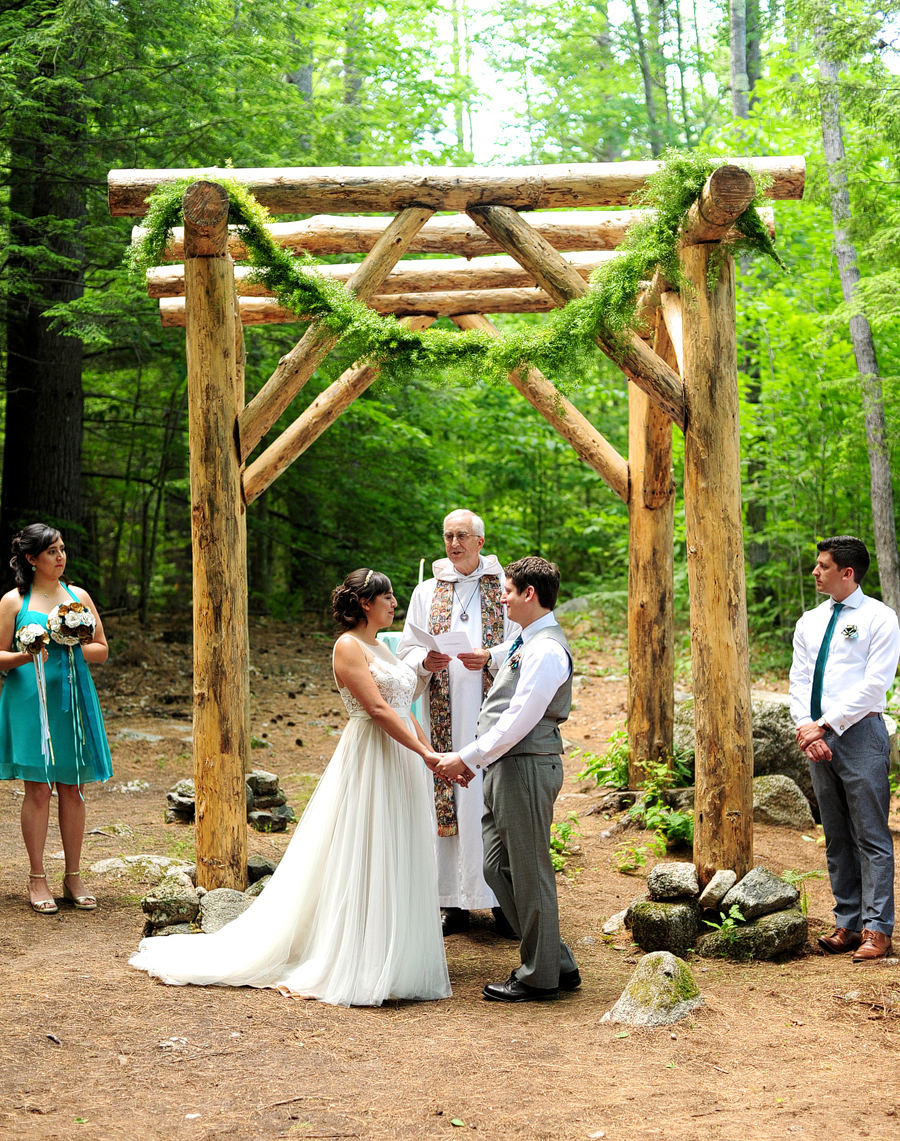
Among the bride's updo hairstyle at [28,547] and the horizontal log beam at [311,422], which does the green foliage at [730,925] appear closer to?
the horizontal log beam at [311,422]

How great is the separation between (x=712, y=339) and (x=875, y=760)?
2376mm

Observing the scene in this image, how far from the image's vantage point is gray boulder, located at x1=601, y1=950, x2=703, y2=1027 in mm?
4117

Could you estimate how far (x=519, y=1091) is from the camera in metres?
3.47

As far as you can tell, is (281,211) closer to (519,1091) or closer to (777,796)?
(519,1091)

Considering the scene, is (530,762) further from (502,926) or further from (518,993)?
(502,926)

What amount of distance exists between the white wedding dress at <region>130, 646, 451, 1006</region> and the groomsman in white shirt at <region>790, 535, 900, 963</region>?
2.00m

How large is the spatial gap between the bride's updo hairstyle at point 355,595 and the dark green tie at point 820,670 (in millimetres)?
2263

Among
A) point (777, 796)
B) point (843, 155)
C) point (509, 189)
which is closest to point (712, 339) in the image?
point (509, 189)

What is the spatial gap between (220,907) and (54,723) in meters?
1.39

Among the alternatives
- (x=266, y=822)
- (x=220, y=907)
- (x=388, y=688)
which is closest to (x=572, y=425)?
(x=388, y=688)

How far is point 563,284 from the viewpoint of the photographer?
18.4 ft

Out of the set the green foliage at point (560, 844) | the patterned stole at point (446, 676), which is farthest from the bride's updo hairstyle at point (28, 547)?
the green foliage at point (560, 844)

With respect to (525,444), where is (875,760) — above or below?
below

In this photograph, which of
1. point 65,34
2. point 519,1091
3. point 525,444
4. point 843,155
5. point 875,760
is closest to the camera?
point 519,1091
